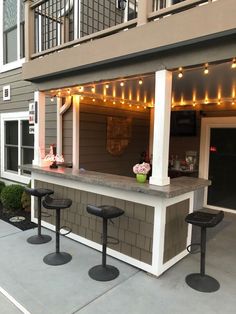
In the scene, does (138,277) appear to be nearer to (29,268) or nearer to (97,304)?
(97,304)

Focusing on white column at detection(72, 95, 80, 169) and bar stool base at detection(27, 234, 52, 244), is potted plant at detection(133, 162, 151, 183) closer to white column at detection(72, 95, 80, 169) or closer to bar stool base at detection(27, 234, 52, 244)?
bar stool base at detection(27, 234, 52, 244)

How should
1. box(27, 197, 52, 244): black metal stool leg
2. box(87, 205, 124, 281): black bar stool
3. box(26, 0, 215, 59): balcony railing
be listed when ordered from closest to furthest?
1. box(87, 205, 124, 281): black bar stool
2. box(27, 197, 52, 244): black metal stool leg
3. box(26, 0, 215, 59): balcony railing

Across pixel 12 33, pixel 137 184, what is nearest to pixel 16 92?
pixel 12 33

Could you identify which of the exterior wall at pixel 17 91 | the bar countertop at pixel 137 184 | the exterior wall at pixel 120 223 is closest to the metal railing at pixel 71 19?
the exterior wall at pixel 17 91

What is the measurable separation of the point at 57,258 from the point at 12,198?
2.53 metres

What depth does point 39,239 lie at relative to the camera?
13.4ft

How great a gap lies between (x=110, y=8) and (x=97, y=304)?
19.5 feet

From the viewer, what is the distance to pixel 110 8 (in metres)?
5.99

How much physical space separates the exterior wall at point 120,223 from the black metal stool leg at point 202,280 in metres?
0.51

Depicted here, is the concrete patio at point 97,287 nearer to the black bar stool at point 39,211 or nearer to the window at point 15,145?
the black bar stool at point 39,211

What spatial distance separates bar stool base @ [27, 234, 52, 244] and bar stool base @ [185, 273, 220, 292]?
219 centimetres

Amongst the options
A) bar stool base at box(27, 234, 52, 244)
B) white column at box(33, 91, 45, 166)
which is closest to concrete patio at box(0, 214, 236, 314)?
bar stool base at box(27, 234, 52, 244)

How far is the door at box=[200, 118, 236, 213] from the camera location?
570 cm

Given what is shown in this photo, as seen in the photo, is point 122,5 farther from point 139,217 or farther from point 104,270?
point 104,270
